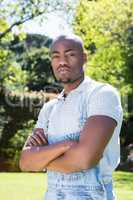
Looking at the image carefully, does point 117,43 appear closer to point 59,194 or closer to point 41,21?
point 41,21

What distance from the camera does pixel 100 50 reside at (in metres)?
30.3

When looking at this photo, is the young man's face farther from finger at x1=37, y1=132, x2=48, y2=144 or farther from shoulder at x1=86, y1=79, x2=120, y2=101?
finger at x1=37, y1=132, x2=48, y2=144

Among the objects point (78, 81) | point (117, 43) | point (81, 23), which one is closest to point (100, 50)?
point (117, 43)

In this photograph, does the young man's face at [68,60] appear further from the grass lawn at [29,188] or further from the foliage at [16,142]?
the foliage at [16,142]

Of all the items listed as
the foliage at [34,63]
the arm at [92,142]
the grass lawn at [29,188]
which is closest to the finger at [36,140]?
the arm at [92,142]

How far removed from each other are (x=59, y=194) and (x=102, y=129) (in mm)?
438

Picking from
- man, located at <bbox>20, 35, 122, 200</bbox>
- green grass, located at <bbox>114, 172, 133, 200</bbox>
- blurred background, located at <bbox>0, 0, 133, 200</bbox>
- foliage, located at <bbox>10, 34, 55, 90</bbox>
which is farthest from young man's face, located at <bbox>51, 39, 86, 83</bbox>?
foliage, located at <bbox>10, 34, 55, 90</bbox>

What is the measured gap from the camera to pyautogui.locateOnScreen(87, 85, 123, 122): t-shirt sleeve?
9.70 ft

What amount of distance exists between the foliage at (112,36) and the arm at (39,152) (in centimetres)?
2189

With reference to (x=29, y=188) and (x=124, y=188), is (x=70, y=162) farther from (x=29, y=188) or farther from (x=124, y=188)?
(x=124, y=188)

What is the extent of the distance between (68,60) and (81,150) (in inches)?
21.7

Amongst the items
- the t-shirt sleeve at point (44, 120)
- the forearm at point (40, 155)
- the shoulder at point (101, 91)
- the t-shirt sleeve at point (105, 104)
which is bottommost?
the forearm at point (40, 155)

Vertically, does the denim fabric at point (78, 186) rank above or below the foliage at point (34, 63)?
above

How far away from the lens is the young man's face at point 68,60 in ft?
10.4
